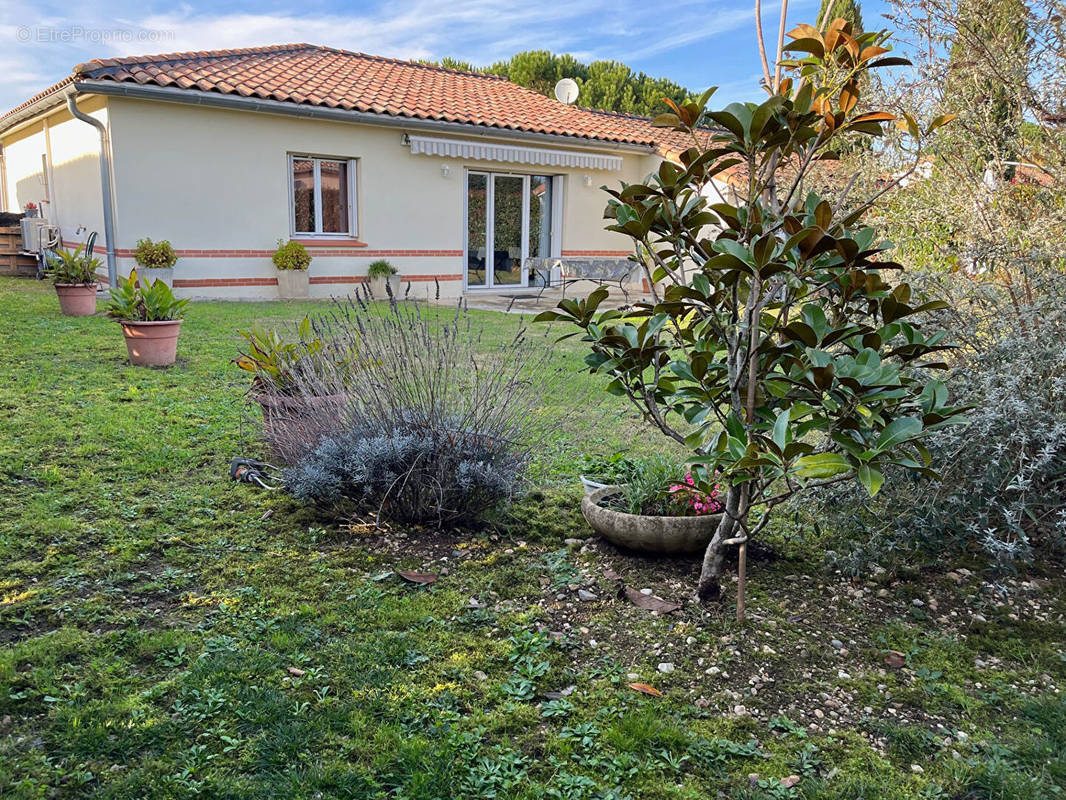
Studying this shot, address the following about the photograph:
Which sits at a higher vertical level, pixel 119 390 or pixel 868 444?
pixel 868 444

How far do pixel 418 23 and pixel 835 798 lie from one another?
79.2 feet

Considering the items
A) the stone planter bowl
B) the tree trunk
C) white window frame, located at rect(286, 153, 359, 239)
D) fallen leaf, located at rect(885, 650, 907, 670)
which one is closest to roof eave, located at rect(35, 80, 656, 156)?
white window frame, located at rect(286, 153, 359, 239)

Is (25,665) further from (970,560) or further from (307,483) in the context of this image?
(970,560)

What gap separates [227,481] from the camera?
4.42 m

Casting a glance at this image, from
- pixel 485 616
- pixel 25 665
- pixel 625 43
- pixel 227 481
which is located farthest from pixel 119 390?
pixel 625 43

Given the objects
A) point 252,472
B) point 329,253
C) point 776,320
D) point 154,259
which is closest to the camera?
point 776,320

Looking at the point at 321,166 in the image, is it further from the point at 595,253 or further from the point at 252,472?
the point at 252,472

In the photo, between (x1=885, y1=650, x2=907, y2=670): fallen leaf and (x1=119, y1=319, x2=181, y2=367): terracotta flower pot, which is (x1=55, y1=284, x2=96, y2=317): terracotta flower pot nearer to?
(x1=119, y1=319, x2=181, y2=367): terracotta flower pot

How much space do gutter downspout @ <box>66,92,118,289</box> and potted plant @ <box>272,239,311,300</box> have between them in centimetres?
255

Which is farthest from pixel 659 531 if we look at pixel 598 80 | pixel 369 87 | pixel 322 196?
pixel 598 80

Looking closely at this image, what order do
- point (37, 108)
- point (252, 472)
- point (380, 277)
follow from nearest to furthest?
point (252, 472) → point (380, 277) → point (37, 108)

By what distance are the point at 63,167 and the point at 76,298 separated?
7.52m

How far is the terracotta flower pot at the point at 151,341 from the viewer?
705 centimetres

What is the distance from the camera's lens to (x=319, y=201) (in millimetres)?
14359
